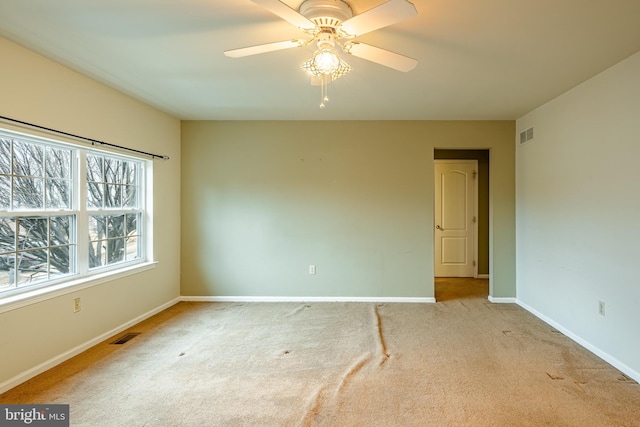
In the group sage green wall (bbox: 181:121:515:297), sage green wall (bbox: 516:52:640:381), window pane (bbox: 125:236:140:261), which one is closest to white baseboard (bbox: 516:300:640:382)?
sage green wall (bbox: 516:52:640:381)

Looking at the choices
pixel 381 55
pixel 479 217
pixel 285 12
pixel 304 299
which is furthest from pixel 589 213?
pixel 304 299

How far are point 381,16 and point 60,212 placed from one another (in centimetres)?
288

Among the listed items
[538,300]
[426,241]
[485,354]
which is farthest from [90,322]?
[538,300]

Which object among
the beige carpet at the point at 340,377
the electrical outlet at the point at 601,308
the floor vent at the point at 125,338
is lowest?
the beige carpet at the point at 340,377

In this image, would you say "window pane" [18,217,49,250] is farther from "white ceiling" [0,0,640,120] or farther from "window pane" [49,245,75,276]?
"white ceiling" [0,0,640,120]

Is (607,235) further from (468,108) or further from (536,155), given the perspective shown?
(468,108)

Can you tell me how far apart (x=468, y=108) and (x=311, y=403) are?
11.2 feet

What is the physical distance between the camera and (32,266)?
2350mm

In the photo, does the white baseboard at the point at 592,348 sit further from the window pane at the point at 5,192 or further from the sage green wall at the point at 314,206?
the window pane at the point at 5,192

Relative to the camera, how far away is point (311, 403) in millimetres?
1935

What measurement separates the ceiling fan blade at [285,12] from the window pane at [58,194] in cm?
238

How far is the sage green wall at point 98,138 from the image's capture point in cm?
212

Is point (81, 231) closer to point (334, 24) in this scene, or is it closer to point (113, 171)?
point (113, 171)

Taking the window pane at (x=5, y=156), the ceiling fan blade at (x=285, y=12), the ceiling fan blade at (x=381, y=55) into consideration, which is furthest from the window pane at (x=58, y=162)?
the ceiling fan blade at (x=381, y=55)
